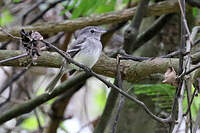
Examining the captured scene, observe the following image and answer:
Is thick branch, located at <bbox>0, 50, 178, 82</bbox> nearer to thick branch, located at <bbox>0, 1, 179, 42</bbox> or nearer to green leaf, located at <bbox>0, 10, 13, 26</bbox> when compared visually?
thick branch, located at <bbox>0, 1, 179, 42</bbox>

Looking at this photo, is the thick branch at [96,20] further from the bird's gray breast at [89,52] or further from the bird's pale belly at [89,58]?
the bird's pale belly at [89,58]

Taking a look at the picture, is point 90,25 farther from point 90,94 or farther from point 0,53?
point 90,94

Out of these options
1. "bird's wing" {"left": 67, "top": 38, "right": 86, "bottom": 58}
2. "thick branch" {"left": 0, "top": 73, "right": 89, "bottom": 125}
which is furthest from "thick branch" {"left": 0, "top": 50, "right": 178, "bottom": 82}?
"thick branch" {"left": 0, "top": 73, "right": 89, "bottom": 125}

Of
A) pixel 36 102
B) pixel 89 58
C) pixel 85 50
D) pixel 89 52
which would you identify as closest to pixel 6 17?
pixel 36 102

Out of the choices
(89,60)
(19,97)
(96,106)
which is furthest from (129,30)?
(96,106)

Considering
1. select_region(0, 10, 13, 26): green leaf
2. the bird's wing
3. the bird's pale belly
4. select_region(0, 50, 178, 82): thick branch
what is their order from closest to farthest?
select_region(0, 50, 178, 82): thick branch, the bird's pale belly, the bird's wing, select_region(0, 10, 13, 26): green leaf

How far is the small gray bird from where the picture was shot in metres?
3.33

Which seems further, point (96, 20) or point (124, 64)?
point (96, 20)

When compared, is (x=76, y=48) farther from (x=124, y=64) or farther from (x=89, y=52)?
(x=124, y=64)

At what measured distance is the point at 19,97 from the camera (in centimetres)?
588

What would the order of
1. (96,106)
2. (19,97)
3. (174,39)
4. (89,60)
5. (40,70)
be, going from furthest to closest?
(96,106), (19,97), (40,70), (174,39), (89,60)

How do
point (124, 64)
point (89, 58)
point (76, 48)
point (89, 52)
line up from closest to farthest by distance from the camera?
point (124, 64) → point (89, 58) → point (89, 52) → point (76, 48)

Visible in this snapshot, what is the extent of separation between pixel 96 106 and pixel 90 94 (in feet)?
0.96

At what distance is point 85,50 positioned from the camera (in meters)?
3.68
